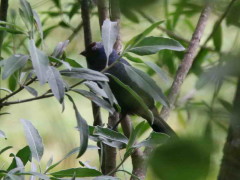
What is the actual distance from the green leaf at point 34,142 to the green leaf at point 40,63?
310 millimetres

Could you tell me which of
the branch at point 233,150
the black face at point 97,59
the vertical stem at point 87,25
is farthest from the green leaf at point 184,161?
the black face at point 97,59

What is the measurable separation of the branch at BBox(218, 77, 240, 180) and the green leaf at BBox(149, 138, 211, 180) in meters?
0.03

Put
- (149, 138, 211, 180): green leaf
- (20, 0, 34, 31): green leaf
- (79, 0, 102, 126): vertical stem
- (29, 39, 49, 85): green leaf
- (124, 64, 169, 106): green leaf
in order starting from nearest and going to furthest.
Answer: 1. (149, 138, 211, 180): green leaf
2. (29, 39, 49, 85): green leaf
3. (124, 64, 169, 106): green leaf
4. (20, 0, 34, 31): green leaf
5. (79, 0, 102, 126): vertical stem

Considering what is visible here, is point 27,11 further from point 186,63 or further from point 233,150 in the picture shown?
point 233,150

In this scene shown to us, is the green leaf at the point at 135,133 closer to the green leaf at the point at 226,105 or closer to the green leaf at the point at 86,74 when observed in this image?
the green leaf at the point at 86,74

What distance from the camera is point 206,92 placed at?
0.36 m

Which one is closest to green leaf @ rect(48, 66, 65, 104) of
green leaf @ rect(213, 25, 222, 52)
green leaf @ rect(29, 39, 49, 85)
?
green leaf @ rect(29, 39, 49, 85)

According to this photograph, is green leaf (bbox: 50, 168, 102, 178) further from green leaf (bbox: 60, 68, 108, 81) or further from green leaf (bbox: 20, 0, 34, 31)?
green leaf (bbox: 20, 0, 34, 31)

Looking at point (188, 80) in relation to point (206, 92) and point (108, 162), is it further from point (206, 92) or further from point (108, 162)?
point (108, 162)

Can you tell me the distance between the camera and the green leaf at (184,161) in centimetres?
32

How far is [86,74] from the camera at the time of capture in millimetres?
1079

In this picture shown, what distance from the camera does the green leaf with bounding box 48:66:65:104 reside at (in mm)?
935

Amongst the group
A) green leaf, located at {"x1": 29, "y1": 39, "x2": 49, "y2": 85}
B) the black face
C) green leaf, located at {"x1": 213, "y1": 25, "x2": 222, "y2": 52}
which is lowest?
the black face

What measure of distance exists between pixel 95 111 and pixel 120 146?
640 mm
